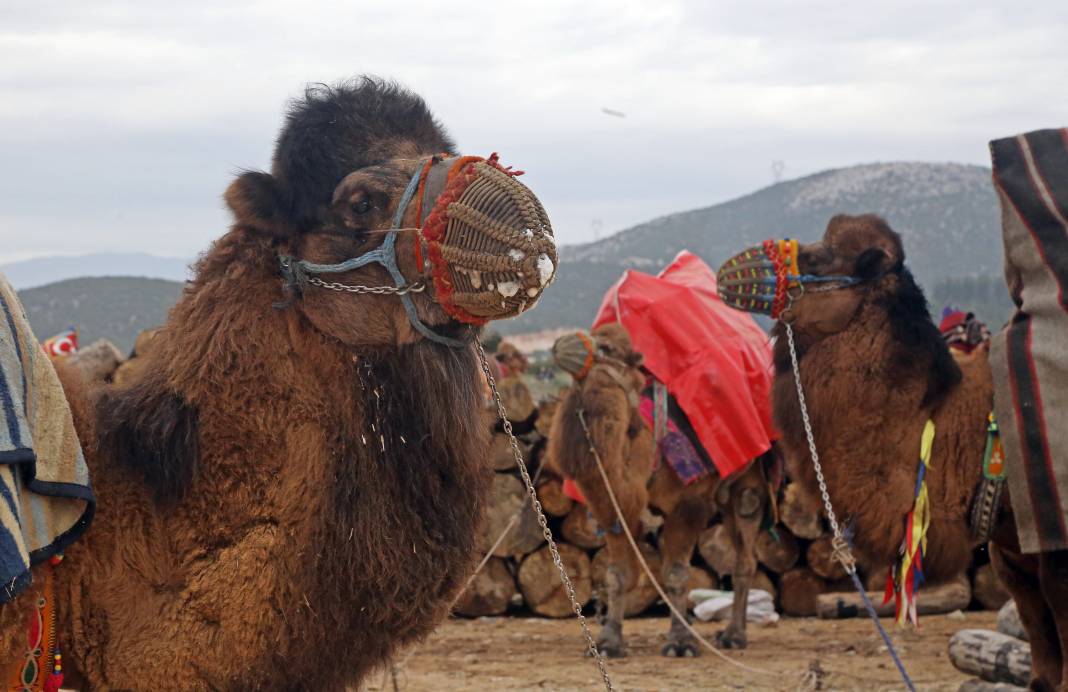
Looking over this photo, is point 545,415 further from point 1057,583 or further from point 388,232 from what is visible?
point 388,232

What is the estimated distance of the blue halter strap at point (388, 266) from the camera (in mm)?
2746

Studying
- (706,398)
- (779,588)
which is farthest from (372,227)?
(779,588)

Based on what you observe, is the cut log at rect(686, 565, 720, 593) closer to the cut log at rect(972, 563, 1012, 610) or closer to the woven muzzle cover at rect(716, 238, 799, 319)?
the cut log at rect(972, 563, 1012, 610)

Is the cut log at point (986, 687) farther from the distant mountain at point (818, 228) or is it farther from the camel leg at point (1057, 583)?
the distant mountain at point (818, 228)

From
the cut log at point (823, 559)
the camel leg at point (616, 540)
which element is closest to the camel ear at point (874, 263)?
the camel leg at point (616, 540)

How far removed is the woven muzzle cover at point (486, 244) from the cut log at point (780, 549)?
7497mm

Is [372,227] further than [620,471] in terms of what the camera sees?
No

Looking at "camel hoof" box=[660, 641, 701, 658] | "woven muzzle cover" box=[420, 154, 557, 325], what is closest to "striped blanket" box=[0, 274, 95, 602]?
"woven muzzle cover" box=[420, 154, 557, 325]

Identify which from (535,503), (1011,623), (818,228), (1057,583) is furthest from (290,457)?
(818,228)

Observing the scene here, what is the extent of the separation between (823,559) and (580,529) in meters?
2.07

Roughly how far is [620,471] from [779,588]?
3.08m

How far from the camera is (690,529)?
8.09 m

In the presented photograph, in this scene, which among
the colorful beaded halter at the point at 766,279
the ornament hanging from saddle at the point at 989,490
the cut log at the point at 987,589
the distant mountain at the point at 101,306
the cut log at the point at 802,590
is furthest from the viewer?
the distant mountain at the point at 101,306

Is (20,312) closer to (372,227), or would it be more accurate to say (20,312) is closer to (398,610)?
(372,227)
